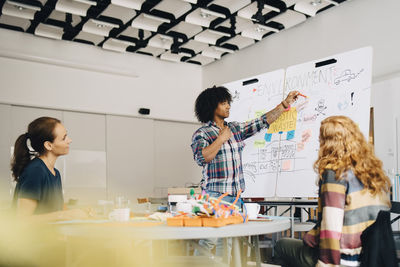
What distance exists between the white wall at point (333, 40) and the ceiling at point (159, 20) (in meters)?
0.16

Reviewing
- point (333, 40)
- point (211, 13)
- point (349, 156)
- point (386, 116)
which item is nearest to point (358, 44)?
point (333, 40)

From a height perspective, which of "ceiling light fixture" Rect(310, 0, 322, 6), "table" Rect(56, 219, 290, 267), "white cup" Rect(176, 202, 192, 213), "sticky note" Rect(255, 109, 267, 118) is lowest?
"table" Rect(56, 219, 290, 267)

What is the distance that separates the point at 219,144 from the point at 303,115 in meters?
0.94

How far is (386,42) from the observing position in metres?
5.16

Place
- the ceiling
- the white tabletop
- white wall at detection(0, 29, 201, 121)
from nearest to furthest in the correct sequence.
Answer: the white tabletop, the ceiling, white wall at detection(0, 29, 201, 121)

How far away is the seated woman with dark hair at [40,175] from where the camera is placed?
6.02ft

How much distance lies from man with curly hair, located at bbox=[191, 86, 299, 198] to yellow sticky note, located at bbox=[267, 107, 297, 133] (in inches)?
13.0

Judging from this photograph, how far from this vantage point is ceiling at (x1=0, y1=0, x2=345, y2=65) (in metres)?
5.57

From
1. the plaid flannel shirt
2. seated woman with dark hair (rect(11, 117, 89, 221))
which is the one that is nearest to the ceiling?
the plaid flannel shirt

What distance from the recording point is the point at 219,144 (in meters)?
2.54

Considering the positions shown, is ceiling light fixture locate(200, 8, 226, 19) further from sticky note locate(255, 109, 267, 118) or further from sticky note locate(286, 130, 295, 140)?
sticky note locate(286, 130, 295, 140)

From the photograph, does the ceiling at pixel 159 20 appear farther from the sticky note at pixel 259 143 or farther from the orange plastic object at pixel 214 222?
the orange plastic object at pixel 214 222

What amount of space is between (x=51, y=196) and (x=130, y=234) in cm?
70

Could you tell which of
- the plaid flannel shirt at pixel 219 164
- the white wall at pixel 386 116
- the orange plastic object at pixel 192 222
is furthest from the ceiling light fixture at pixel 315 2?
the orange plastic object at pixel 192 222
